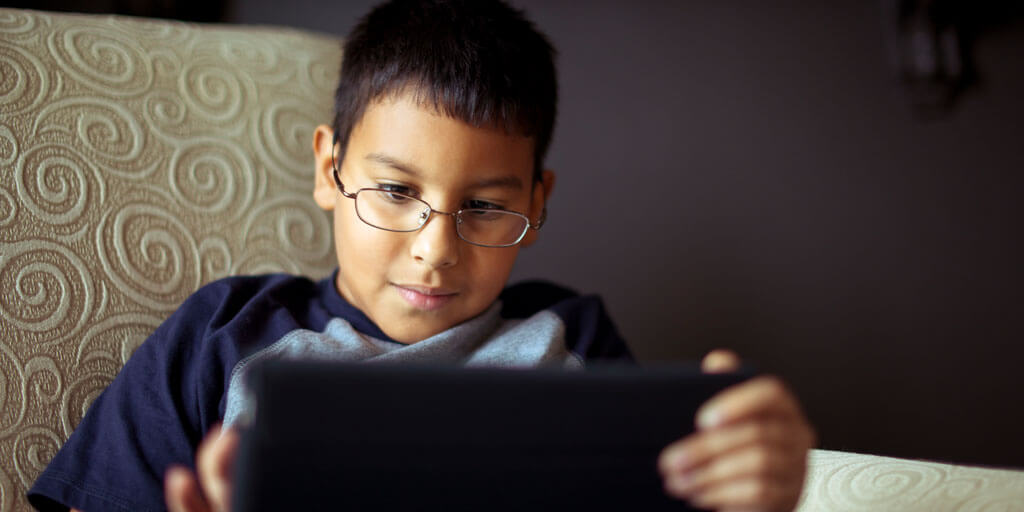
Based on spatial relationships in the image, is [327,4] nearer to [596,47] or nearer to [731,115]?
[596,47]

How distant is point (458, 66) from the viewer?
0.80m

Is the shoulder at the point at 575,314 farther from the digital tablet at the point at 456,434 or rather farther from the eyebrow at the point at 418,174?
the digital tablet at the point at 456,434

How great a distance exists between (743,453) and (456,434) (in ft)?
0.62

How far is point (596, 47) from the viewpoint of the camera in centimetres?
137

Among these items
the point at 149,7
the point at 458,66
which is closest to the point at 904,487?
the point at 458,66

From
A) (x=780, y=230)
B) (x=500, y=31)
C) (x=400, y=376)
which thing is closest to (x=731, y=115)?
(x=780, y=230)

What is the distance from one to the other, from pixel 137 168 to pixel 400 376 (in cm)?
59

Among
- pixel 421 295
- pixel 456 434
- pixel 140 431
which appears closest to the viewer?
pixel 456 434

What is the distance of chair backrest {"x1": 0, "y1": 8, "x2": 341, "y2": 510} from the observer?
743 millimetres

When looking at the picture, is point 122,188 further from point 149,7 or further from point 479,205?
point 149,7

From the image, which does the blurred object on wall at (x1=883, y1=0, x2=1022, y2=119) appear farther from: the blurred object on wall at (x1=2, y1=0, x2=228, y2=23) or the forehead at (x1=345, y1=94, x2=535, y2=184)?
the blurred object on wall at (x1=2, y1=0, x2=228, y2=23)

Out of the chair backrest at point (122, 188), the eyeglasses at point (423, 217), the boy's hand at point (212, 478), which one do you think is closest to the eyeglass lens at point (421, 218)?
the eyeglasses at point (423, 217)

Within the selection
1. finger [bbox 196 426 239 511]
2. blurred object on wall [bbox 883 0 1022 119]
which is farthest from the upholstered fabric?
blurred object on wall [bbox 883 0 1022 119]

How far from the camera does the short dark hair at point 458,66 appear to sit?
0.79 metres
